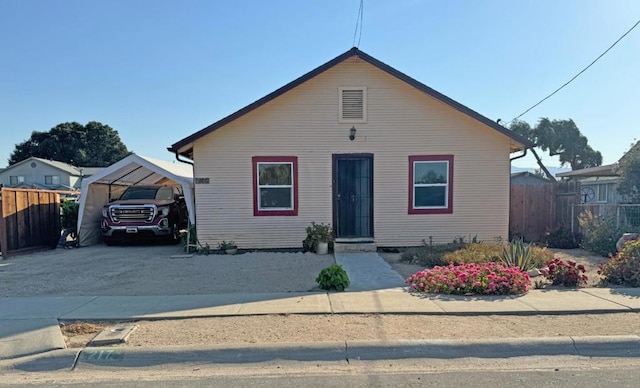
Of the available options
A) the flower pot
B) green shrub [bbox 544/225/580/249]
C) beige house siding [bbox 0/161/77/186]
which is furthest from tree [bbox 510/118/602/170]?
beige house siding [bbox 0/161/77/186]

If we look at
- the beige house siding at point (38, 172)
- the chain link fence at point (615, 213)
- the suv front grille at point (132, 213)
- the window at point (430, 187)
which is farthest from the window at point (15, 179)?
the chain link fence at point (615, 213)

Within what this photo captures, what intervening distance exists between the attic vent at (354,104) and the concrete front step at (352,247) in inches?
138

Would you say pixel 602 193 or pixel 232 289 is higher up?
pixel 602 193

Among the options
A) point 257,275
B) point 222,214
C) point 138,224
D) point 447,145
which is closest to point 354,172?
point 447,145

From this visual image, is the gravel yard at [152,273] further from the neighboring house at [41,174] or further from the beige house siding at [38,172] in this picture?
the beige house siding at [38,172]

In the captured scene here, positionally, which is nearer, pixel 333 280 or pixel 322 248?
pixel 333 280

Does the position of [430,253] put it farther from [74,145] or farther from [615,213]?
Result: [74,145]

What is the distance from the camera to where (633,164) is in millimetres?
11055

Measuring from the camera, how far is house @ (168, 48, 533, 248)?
11.1m

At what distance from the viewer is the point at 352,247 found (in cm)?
1073

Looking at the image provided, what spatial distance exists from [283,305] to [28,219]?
9.83 metres

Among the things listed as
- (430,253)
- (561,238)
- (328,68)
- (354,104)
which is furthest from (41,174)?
(561,238)

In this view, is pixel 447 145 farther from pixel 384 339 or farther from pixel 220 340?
pixel 220 340

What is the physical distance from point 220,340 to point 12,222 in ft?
31.5
